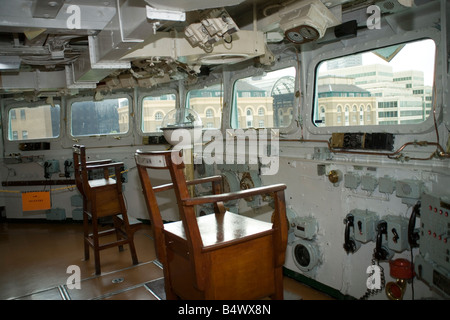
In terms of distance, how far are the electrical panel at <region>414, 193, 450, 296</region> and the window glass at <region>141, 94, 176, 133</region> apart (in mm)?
4479

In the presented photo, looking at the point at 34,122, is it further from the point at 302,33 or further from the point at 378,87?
the point at 378,87

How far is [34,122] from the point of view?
20.7ft

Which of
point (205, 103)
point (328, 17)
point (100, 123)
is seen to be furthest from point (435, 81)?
point (100, 123)

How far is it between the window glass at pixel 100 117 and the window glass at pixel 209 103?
147cm

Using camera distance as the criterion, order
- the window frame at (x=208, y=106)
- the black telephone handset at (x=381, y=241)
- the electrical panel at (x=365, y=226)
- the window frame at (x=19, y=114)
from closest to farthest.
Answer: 1. the black telephone handset at (x=381, y=241)
2. the electrical panel at (x=365, y=226)
3. the window frame at (x=208, y=106)
4. the window frame at (x=19, y=114)

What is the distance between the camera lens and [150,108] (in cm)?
588

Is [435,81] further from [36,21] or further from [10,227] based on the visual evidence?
[10,227]

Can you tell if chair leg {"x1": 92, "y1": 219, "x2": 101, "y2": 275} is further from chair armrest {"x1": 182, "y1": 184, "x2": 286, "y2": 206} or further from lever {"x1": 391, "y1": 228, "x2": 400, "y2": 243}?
lever {"x1": 391, "y1": 228, "x2": 400, "y2": 243}

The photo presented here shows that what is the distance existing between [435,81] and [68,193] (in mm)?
5991

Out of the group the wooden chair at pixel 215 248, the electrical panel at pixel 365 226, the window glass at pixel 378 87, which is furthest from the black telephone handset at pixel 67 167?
the electrical panel at pixel 365 226

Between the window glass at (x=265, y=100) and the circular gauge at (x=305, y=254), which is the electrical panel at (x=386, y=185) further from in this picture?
the window glass at (x=265, y=100)

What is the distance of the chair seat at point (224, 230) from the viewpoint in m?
1.94

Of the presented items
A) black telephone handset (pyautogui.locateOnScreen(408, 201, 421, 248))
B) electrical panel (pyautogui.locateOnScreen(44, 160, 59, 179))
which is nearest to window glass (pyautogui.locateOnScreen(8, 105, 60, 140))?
electrical panel (pyautogui.locateOnScreen(44, 160, 59, 179))

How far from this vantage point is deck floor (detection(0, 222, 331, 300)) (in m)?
3.36
